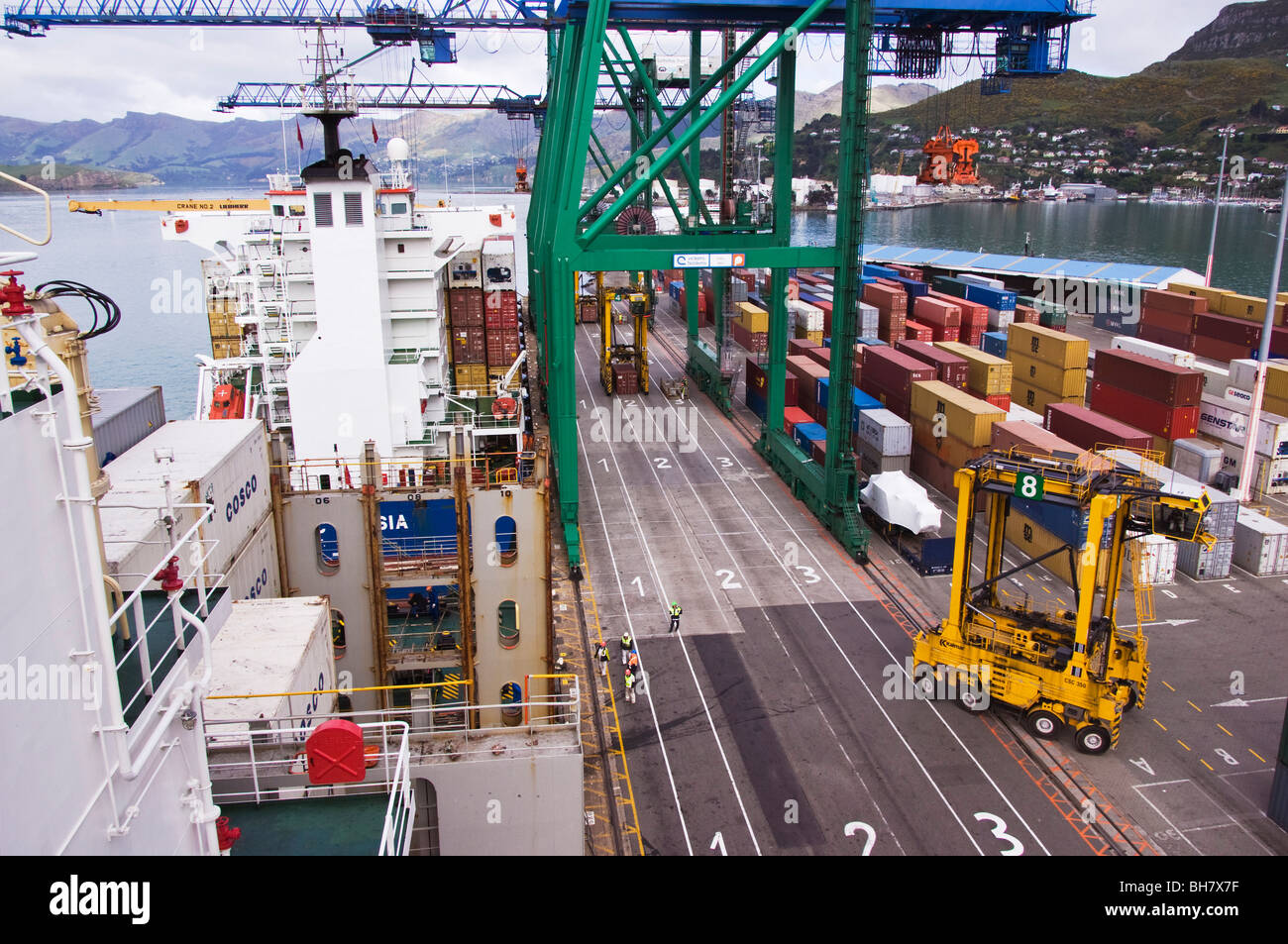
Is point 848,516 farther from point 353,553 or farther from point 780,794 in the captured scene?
point 353,553

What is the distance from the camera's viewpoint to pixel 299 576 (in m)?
19.4

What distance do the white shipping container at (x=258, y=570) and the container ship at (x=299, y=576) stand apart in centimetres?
8

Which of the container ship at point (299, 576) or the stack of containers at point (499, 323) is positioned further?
the stack of containers at point (499, 323)

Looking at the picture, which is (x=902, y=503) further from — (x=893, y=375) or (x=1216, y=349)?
(x=1216, y=349)

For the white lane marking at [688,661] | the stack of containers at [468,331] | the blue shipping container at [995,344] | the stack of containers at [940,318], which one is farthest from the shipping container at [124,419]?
the stack of containers at [940,318]

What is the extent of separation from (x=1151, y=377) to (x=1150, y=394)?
708 millimetres

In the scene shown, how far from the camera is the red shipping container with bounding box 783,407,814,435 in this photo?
41213 millimetres

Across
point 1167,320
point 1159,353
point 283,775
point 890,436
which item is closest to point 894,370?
point 890,436

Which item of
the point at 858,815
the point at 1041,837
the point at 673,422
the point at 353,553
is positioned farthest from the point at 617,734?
the point at 673,422

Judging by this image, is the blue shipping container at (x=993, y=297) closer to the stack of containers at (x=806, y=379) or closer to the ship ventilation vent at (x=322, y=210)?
the stack of containers at (x=806, y=379)

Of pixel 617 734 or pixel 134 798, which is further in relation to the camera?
pixel 617 734

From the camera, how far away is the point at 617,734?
2183 centimetres

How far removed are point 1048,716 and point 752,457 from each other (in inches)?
864

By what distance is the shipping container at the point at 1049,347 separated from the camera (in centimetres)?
4091
